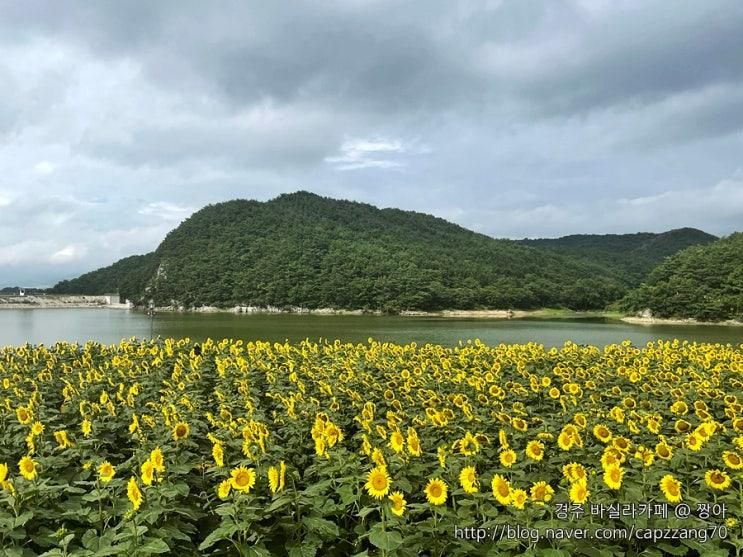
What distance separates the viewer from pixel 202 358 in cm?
995

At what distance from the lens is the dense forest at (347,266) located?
109 meters

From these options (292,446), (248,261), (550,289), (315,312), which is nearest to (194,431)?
(292,446)

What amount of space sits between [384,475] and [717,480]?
217cm

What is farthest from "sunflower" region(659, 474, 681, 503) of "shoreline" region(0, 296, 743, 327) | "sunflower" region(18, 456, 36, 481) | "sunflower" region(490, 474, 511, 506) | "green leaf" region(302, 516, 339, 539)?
"shoreline" region(0, 296, 743, 327)

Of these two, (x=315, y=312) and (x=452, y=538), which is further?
(x=315, y=312)

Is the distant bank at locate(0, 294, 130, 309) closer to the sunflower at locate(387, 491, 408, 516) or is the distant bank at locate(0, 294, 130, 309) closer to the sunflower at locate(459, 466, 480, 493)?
the sunflower at locate(459, 466, 480, 493)

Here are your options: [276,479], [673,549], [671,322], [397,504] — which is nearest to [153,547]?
[276,479]

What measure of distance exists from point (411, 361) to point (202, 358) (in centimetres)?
384

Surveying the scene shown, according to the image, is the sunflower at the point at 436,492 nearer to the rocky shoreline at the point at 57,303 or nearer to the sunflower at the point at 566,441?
the sunflower at the point at 566,441

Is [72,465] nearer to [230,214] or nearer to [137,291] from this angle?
[137,291]

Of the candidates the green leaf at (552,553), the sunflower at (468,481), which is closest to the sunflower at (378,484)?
the sunflower at (468,481)

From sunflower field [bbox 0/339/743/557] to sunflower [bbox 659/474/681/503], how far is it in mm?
A: 13

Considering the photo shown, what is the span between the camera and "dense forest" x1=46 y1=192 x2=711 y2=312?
359 ft

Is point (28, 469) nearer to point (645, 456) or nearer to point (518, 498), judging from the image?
point (518, 498)
